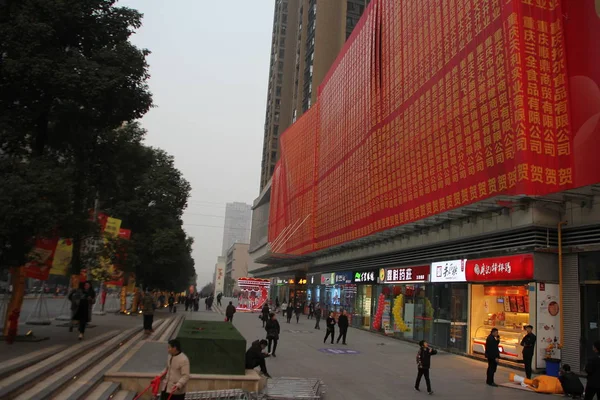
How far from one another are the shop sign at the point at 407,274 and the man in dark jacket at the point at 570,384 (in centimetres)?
1035

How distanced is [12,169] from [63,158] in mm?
5643

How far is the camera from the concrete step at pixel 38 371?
306 inches

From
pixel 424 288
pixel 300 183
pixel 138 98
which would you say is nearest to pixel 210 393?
pixel 138 98

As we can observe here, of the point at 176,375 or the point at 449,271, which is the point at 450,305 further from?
the point at 176,375

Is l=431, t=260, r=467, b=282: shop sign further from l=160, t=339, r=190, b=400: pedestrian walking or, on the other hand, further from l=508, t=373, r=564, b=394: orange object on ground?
l=160, t=339, r=190, b=400: pedestrian walking

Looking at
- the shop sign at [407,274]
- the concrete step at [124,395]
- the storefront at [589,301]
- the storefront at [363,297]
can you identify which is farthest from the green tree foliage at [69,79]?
the storefront at [363,297]

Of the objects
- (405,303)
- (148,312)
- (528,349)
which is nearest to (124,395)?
(148,312)

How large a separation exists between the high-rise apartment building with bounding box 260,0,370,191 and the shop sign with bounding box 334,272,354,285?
4156 cm

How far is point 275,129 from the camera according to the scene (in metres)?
96.1

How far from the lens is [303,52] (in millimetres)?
79750

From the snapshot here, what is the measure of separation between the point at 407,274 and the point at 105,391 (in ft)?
57.3

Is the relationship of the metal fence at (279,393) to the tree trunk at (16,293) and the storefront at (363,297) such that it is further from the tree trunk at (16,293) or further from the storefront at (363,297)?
the storefront at (363,297)

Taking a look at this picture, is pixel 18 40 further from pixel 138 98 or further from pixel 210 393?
pixel 210 393

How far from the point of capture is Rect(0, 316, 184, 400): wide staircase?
814cm
